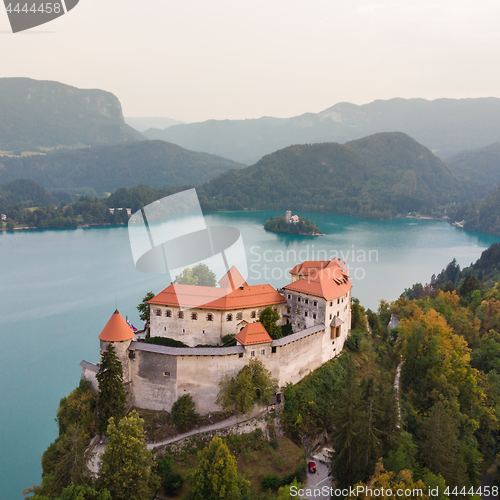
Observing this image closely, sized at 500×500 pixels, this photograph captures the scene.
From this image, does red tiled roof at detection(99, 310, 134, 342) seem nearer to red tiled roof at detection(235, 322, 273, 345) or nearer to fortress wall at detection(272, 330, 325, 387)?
red tiled roof at detection(235, 322, 273, 345)

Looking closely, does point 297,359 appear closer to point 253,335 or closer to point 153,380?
point 253,335

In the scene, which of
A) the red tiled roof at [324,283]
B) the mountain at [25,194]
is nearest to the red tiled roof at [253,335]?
the red tiled roof at [324,283]

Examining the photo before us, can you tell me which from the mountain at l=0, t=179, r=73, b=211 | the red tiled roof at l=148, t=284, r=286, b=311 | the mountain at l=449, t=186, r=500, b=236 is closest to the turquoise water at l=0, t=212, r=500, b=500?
the mountain at l=449, t=186, r=500, b=236

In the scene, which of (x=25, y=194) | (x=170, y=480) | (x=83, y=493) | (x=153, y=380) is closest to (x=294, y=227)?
(x=153, y=380)

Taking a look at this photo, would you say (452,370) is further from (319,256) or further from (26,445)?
(319,256)

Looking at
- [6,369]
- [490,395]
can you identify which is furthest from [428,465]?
[6,369]
